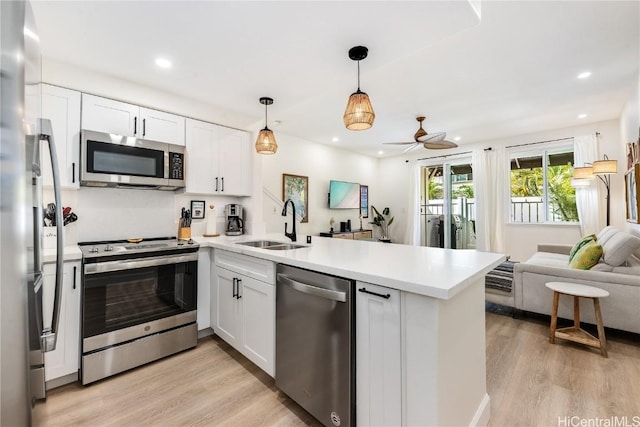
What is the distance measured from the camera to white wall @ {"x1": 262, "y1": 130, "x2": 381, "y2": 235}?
491 cm

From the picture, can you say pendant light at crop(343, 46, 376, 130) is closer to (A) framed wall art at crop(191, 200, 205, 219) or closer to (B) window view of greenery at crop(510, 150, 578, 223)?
(A) framed wall art at crop(191, 200, 205, 219)

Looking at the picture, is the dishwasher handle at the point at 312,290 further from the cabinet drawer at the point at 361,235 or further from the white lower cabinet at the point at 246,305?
the cabinet drawer at the point at 361,235

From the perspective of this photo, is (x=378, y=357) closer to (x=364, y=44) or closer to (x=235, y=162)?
(x=364, y=44)

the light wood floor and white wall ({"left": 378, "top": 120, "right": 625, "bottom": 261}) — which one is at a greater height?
white wall ({"left": 378, "top": 120, "right": 625, "bottom": 261})

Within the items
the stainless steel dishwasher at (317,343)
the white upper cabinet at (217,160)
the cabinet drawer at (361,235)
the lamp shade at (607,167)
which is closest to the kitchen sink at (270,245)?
the stainless steel dishwasher at (317,343)

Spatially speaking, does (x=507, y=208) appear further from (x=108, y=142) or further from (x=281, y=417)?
(x=108, y=142)

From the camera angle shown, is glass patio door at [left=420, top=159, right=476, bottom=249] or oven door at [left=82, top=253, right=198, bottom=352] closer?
oven door at [left=82, top=253, right=198, bottom=352]

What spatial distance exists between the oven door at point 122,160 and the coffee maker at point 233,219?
0.89 m

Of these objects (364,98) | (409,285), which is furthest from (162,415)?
(364,98)

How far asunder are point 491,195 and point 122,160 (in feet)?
19.4

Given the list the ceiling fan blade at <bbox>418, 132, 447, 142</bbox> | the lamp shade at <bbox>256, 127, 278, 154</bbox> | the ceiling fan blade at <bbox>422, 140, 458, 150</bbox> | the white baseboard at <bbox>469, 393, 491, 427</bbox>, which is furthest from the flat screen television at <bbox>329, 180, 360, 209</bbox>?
the white baseboard at <bbox>469, 393, 491, 427</bbox>

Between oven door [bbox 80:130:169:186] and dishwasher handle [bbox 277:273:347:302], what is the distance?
1683 mm

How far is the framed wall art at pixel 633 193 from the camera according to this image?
116 inches

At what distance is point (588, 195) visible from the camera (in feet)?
14.8
